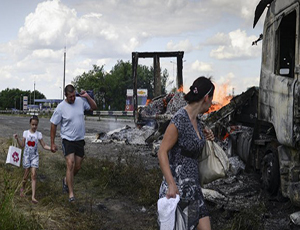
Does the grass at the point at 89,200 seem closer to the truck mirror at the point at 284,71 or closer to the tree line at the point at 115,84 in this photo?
the truck mirror at the point at 284,71

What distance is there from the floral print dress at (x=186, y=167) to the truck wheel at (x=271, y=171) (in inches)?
130

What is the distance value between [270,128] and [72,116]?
316cm

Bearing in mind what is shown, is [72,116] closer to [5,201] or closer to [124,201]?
[124,201]

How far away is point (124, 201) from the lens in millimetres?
6797

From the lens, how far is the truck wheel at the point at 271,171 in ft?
20.8

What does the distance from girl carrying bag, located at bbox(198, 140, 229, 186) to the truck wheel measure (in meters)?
3.16

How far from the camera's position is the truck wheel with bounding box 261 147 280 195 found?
635 centimetres

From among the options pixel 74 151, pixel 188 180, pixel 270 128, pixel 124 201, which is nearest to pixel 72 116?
pixel 74 151

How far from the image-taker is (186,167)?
3.34 metres

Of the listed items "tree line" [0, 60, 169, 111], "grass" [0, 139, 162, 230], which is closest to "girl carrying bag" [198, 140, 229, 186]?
"grass" [0, 139, 162, 230]

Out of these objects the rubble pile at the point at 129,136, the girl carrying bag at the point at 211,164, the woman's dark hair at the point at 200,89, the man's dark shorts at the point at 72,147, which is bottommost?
the rubble pile at the point at 129,136

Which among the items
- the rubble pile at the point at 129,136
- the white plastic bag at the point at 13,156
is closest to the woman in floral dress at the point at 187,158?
the white plastic bag at the point at 13,156

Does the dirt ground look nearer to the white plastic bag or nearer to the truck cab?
the truck cab

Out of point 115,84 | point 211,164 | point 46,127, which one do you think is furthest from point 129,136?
point 115,84
